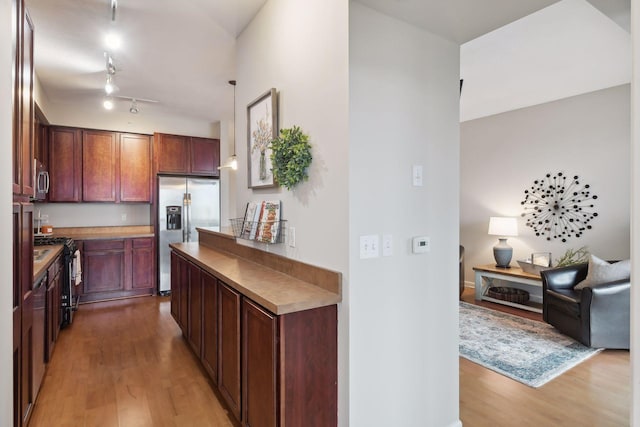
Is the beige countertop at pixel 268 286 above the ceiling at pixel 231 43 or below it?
below

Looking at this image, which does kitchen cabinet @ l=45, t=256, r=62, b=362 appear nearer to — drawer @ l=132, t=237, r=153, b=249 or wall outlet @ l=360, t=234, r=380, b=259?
drawer @ l=132, t=237, r=153, b=249

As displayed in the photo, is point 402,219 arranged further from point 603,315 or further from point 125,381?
point 603,315

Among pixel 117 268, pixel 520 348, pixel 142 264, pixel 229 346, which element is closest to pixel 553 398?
pixel 520 348

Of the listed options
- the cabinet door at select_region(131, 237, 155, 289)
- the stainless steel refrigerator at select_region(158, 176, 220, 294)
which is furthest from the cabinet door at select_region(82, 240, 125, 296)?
the stainless steel refrigerator at select_region(158, 176, 220, 294)

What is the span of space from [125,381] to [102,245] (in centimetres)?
292

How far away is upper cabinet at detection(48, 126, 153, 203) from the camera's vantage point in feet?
16.3

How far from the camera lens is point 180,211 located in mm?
5484

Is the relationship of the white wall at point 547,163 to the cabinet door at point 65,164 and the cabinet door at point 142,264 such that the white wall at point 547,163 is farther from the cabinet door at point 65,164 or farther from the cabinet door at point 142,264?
the cabinet door at point 65,164

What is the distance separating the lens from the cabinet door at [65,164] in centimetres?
493

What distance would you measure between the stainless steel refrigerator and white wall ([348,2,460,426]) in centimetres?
417

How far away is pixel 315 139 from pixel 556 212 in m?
4.17

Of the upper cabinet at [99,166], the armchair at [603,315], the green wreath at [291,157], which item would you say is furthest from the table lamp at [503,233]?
the upper cabinet at [99,166]

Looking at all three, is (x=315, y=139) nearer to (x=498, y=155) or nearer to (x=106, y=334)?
(x=106, y=334)

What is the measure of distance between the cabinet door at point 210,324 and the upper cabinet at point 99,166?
3.50 meters
